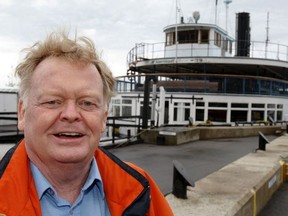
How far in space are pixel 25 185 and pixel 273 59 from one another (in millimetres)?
20223

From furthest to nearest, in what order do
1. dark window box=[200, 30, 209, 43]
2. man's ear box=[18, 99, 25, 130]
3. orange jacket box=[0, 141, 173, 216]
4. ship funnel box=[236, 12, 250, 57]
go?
ship funnel box=[236, 12, 250, 57]
dark window box=[200, 30, 209, 43]
man's ear box=[18, 99, 25, 130]
orange jacket box=[0, 141, 173, 216]

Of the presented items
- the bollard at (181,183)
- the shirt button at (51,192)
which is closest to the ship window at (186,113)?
the bollard at (181,183)

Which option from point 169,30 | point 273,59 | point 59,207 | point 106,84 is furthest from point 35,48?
point 169,30

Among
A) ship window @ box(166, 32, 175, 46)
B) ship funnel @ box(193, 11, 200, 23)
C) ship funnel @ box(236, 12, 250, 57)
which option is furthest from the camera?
ship funnel @ box(236, 12, 250, 57)

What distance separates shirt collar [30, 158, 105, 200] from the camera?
1681 millimetres

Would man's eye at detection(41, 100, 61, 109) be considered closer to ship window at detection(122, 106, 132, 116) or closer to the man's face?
the man's face

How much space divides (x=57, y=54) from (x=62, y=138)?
0.42 metres

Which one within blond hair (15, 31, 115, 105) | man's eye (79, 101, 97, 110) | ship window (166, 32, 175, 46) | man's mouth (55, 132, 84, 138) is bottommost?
man's mouth (55, 132, 84, 138)

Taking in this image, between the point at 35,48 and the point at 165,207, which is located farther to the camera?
the point at 165,207

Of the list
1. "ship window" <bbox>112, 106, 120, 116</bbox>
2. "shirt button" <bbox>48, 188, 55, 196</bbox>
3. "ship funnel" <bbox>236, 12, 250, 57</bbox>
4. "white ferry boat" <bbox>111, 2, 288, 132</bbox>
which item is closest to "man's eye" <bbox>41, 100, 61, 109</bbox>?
"shirt button" <bbox>48, 188, 55, 196</bbox>

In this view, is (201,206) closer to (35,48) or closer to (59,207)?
(59,207)

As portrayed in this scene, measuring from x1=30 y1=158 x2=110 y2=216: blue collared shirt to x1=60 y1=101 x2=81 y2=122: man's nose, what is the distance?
33cm

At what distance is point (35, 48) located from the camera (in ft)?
5.68

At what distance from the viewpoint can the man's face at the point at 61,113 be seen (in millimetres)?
1653
